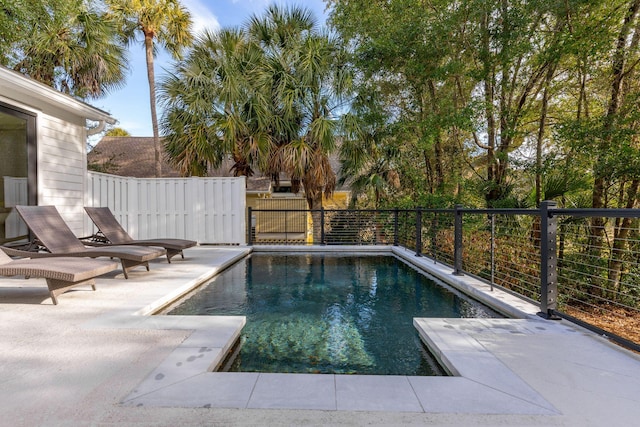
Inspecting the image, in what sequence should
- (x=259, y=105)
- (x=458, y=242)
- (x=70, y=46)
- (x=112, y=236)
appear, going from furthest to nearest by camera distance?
(x=70, y=46) < (x=259, y=105) < (x=112, y=236) < (x=458, y=242)

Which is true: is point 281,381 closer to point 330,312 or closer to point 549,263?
point 330,312

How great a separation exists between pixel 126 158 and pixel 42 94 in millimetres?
11229

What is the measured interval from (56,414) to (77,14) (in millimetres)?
11004

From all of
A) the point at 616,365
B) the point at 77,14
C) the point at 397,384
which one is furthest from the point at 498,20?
the point at 77,14

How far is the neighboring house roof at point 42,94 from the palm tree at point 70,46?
15.7 feet

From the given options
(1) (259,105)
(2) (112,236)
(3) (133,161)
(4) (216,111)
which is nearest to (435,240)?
(1) (259,105)

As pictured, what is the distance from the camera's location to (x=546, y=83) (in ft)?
22.8

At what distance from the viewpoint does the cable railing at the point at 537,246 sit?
293 centimetres

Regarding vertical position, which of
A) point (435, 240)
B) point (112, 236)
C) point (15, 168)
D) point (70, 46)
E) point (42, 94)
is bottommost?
point (435, 240)

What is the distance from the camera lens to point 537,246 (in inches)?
164

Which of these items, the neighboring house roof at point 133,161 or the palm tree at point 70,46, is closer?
the palm tree at point 70,46

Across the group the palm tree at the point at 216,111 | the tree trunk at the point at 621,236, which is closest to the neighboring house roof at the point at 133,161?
the palm tree at the point at 216,111

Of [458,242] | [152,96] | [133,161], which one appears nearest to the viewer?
[458,242]

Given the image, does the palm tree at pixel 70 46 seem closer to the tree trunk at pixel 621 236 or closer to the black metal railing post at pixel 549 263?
the black metal railing post at pixel 549 263
